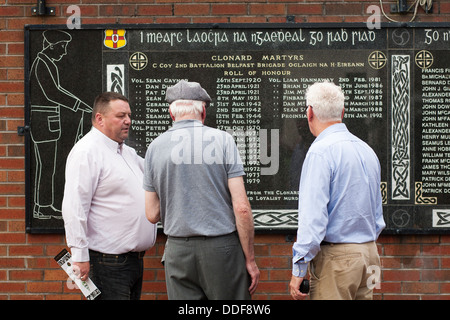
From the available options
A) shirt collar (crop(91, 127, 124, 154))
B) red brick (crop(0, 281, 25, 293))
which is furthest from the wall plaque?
shirt collar (crop(91, 127, 124, 154))

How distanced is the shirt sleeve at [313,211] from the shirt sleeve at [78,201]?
134cm

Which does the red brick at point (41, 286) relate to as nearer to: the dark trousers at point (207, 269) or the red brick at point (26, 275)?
the red brick at point (26, 275)

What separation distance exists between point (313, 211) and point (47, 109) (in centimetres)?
262

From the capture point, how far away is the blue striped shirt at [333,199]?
9.73 feet

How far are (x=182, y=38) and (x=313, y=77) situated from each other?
1.12m

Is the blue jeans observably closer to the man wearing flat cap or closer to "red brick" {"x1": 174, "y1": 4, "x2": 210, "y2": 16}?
the man wearing flat cap

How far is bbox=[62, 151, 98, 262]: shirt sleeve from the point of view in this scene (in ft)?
11.3

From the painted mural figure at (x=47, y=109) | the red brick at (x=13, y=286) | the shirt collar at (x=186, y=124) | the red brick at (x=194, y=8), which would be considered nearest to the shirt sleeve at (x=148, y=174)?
the shirt collar at (x=186, y=124)

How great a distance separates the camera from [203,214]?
3.20 meters

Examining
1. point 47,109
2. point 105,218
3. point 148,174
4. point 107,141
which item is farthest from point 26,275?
point 148,174

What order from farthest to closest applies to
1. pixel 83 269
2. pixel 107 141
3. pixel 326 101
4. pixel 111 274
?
pixel 107 141 → pixel 111 274 → pixel 83 269 → pixel 326 101

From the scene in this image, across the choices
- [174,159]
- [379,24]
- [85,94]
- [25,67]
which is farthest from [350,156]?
[25,67]

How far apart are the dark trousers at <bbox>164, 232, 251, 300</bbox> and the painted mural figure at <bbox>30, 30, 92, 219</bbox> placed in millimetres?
1778

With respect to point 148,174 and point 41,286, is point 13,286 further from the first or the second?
point 148,174
